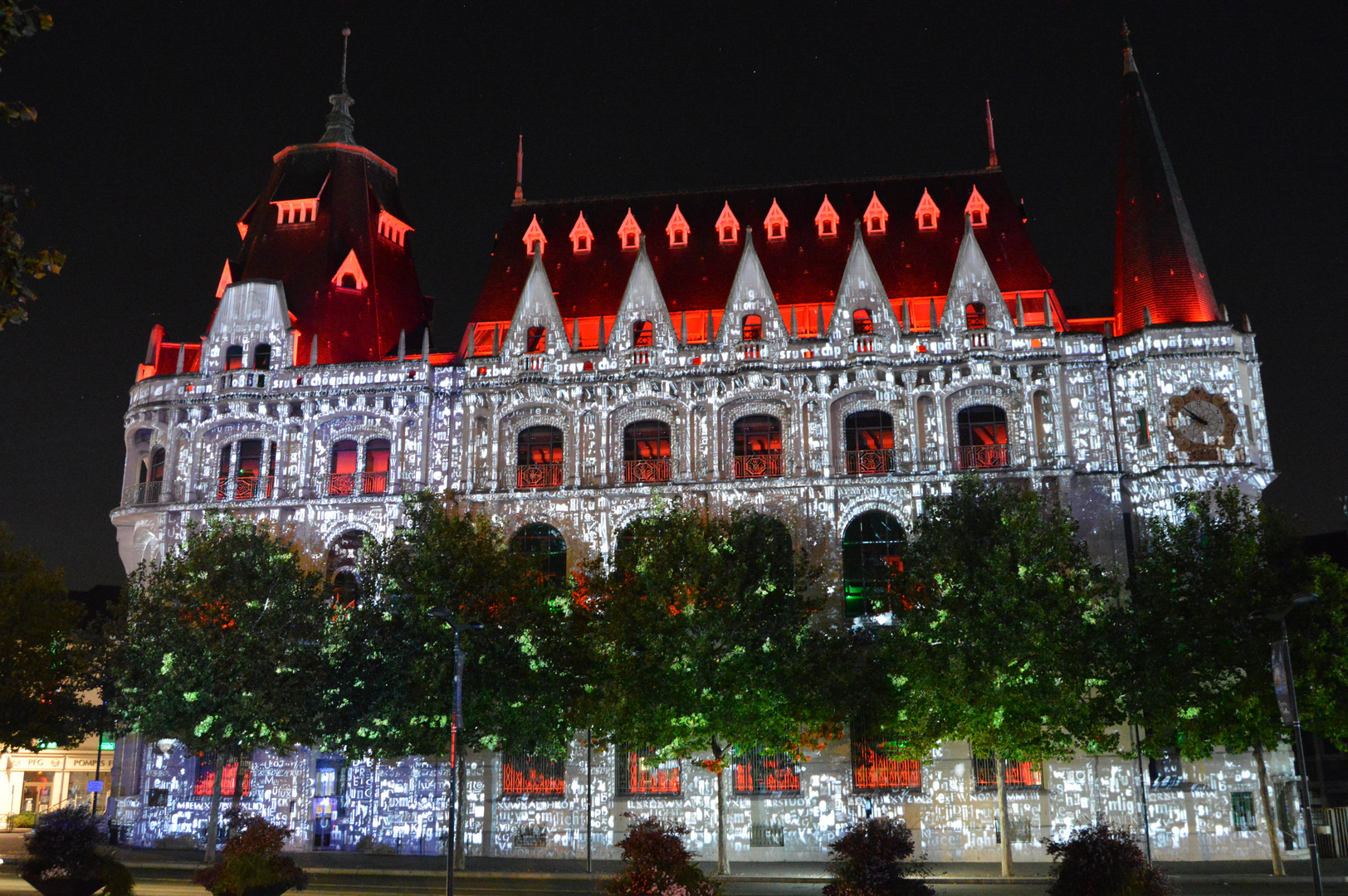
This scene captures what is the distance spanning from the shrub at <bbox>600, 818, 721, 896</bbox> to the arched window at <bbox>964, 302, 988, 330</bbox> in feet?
103

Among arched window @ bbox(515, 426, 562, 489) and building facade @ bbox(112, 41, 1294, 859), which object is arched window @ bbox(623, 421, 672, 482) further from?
arched window @ bbox(515, 426, 562, 489)

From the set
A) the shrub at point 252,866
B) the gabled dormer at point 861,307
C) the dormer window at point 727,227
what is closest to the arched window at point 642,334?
the dormer window at point 727,227

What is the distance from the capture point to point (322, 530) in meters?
49.0

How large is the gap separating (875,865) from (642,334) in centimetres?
3238

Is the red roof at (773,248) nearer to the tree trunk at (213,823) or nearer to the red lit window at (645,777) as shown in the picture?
the red lit window at (645,777)

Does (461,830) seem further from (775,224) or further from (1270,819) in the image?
(775,224)

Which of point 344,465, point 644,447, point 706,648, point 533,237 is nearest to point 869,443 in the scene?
point 644,447

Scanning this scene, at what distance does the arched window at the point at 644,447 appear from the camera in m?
48.3

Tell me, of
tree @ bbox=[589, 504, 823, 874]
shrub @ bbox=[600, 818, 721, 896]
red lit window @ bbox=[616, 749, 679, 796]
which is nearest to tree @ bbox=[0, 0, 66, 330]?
shrub @ bbox=[600, 818, 721, 896]

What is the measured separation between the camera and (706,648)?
126ft

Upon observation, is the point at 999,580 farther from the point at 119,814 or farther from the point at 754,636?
the point at 119,814

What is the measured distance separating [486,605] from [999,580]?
17.5m

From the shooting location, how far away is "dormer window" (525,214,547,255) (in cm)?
5672

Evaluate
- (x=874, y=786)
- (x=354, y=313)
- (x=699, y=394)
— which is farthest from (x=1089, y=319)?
(x=354, y=313)
